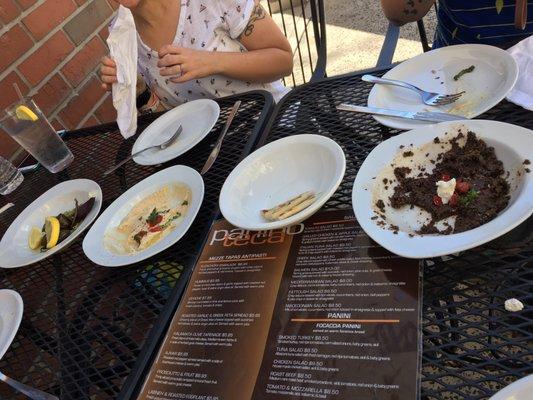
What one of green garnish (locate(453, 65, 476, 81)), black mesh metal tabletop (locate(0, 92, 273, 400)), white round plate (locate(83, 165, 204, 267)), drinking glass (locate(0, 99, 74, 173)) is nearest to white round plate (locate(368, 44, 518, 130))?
green garnish (locate(453, 65, 476, 81))

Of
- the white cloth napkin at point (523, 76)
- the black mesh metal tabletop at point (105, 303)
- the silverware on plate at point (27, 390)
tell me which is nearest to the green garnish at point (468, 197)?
the white cloth napkin at point (523, 76)

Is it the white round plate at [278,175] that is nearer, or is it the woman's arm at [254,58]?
the white round plate at [278,175]

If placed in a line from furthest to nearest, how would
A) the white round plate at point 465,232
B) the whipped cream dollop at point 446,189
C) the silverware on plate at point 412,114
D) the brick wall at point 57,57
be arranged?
the brick wall at point 57,57 → the silverware on plate at point 412,114 → the whipped cream dollop at point 446,189 → the white round plate at point 465,232

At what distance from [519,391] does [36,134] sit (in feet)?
4.45

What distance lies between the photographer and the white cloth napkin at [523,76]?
793mm

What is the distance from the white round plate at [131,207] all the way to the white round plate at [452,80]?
0.44 metres

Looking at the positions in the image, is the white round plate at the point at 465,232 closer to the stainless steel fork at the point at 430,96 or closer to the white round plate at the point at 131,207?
the stainless steel fork at the point at 430,96

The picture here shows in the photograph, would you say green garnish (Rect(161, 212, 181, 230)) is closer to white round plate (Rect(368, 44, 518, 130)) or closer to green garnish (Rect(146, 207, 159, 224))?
green garnish (Rect(146, 207, 159, 224))

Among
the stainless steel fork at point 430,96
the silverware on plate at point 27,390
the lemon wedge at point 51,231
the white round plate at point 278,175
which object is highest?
the stainless steel fork at point 430,96

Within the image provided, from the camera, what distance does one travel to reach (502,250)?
63 cm

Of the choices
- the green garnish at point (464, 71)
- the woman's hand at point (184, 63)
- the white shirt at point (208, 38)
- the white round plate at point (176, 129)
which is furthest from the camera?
the white shirt at point (208, 38)

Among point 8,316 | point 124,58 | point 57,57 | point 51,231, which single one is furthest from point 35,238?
point 57,57

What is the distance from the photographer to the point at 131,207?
1046mm

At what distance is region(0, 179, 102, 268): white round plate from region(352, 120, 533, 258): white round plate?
68 centimetres
